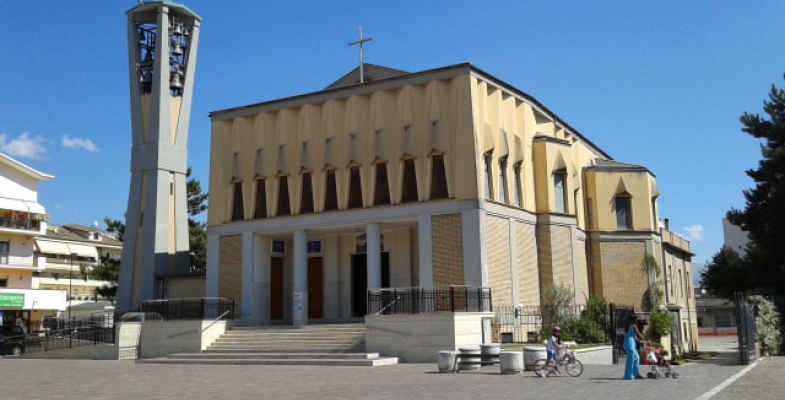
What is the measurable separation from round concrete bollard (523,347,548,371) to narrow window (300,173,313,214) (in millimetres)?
13978

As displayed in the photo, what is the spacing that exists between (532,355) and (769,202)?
18.1 meters

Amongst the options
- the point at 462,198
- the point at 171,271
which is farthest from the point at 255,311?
the point at 462,198

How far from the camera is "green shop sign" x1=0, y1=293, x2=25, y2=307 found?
4769 centimetres

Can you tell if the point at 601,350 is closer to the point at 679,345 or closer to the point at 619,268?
the point at 619,268

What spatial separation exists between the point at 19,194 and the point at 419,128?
37815 millimetres

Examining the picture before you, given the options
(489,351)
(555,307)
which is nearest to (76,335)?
(489,351)

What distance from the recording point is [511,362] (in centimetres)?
1847

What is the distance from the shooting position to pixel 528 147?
31094 millimetres

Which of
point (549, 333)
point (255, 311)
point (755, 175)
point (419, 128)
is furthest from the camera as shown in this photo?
point (755, 175)

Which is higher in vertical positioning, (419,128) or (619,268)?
(419,128)

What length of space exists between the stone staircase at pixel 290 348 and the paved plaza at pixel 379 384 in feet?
3.79

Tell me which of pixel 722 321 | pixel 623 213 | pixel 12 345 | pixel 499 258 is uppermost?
pixel 623 213

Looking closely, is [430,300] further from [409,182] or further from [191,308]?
[191,308]

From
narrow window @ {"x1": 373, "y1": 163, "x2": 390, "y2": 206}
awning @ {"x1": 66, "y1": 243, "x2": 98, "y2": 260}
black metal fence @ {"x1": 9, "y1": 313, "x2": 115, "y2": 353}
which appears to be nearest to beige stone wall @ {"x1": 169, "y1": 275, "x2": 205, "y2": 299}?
black metal fence @ {"x1": 9, "y1": 313, "x2": 115, "y2": 353}
